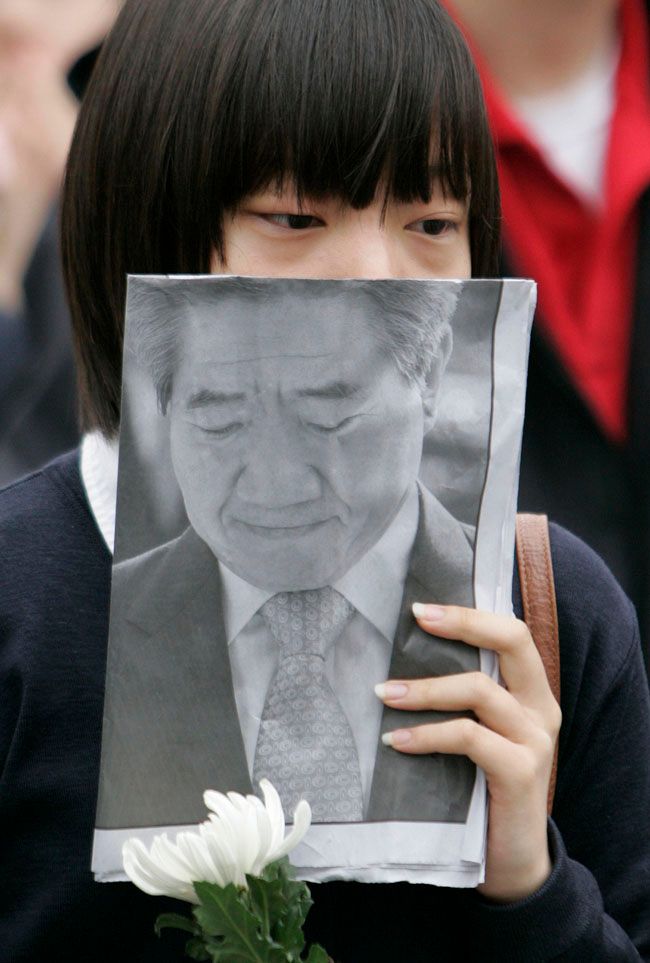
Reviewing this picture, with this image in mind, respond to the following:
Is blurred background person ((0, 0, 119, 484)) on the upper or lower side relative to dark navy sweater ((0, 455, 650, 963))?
upper

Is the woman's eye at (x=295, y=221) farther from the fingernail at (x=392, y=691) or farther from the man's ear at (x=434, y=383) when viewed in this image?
the fingernail at (x=392, y=691)

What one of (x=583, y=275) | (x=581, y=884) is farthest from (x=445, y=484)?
(x=583, y=275)

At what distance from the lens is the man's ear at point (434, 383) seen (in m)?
1.64

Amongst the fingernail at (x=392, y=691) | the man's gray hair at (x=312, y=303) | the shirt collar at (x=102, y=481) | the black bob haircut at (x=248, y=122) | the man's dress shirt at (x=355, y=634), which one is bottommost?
the fingernail at (x=392, y=691)

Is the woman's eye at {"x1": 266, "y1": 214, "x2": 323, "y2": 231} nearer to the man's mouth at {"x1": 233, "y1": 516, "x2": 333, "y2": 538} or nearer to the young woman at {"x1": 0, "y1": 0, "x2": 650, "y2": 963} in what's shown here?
the young woman at {"x1": 0, "y1": 0, "x2": 650, "y2": 963}

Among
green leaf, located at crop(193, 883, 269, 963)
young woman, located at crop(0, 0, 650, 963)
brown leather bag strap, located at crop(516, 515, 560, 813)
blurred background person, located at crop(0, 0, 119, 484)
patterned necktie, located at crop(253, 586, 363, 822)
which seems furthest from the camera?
blurred background person, located at crop(0, 0, 119, 484)

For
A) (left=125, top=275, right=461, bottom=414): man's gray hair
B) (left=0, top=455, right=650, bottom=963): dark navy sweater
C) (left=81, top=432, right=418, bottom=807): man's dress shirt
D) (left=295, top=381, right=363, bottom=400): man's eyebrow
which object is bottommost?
(left=0, top=455, right=650, bottom=963): dark navy sweater

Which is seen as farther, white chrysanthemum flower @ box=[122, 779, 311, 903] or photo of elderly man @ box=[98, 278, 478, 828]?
photo of elderly man @ box=[98, 278, 478, 828]

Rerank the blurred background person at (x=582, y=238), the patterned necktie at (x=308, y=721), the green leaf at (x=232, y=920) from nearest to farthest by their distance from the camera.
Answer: the green leaf at (x=232, y=920) → the patterned necktie at (x=308, y=721) → the blurred background person at (x=582, y=238)

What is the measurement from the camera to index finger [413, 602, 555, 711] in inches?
64.0

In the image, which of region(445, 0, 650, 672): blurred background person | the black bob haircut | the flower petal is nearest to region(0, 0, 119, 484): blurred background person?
region(445, 0, 650, 672): blurred background person

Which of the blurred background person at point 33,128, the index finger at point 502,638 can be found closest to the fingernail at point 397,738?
the index finger at point 502,638

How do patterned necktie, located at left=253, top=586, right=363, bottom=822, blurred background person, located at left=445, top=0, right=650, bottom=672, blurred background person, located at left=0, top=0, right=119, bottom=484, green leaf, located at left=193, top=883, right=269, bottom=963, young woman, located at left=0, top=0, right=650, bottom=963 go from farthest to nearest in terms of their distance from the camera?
1. blurred background person, located at left=0, top=0, right=119, bottom=484
2. blurred background person, located at left=445, top=0, right=650, bottom=672
3. young woman, located at left=0, top=0, right=650, bottom=963
4. patterned necktie, located at left=253, top=586, right=363, bottom=822
5. green leaf, located at left=193, top=883, right=269, bottom=963

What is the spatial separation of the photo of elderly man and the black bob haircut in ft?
0.76
